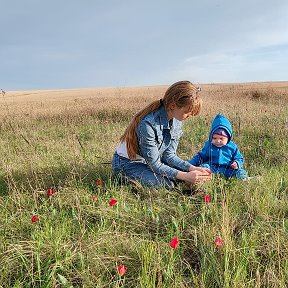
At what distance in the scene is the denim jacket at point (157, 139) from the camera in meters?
3.26

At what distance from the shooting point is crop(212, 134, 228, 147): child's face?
152 inches

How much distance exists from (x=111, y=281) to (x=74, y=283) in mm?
206

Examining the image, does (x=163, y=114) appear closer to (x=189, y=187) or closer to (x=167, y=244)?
(x=189, y=187)

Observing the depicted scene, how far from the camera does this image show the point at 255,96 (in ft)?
47.7

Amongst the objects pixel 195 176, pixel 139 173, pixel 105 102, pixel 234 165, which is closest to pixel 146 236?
pixel 195 176

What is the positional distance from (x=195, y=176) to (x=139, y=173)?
0.66m

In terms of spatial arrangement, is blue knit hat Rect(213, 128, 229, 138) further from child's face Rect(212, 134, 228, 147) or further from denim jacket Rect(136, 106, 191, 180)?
denim jacket Rect(136, 106, 191, 180)

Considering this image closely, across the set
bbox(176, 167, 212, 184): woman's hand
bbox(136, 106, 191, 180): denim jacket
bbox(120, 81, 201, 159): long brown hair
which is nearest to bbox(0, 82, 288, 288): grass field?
bbox(176, 167, 212, 184): woman's hand

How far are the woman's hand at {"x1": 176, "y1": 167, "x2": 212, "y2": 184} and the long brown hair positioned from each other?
0.55 meters

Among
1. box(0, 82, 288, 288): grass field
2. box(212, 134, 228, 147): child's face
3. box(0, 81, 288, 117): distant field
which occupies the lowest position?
box(0, 82, 288, 288): grass field

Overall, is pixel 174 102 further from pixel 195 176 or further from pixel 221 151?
pixel 221 151

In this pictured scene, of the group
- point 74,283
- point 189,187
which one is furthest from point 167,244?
point 189,187

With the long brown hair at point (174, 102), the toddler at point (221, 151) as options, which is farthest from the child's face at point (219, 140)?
the long brown hair at point (174, 102)

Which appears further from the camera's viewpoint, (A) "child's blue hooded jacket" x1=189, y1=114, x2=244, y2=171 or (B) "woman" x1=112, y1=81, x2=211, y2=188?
(A) "child's blue hooded jacket" x1=189, y1=114, x2=244, y2=171
